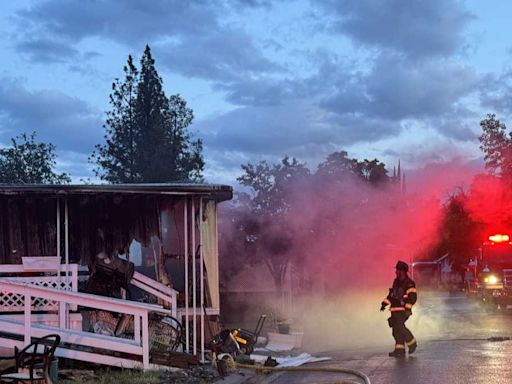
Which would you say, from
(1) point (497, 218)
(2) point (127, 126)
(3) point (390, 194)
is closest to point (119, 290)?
(3) point (390, 194)

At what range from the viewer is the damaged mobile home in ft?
33.2

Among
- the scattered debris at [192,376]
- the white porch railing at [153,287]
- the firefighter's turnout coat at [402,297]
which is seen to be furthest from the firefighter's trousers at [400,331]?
the white porch railing at [153,287]

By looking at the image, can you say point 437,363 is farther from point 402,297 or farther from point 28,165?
point 28,165

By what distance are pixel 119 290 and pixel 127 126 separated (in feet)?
75.3

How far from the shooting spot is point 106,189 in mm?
11109

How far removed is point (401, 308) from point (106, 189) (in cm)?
539

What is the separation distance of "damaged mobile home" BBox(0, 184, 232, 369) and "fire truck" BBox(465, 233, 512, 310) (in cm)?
1379

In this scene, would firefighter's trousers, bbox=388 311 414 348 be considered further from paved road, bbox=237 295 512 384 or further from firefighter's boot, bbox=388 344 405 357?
paved road, bbox=237 295 512 384

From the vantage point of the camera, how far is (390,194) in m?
22.2

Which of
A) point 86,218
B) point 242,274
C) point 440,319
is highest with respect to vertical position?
point 86,218

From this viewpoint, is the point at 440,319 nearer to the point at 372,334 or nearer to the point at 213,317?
the point at 372,334

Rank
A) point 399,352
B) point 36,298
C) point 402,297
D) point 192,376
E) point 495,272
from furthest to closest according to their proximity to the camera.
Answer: point 495,272
point 402,297
point 399,352
point 36,298
point 192,376

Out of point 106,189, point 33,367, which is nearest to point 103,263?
point 106,189

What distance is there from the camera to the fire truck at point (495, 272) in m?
24.0
